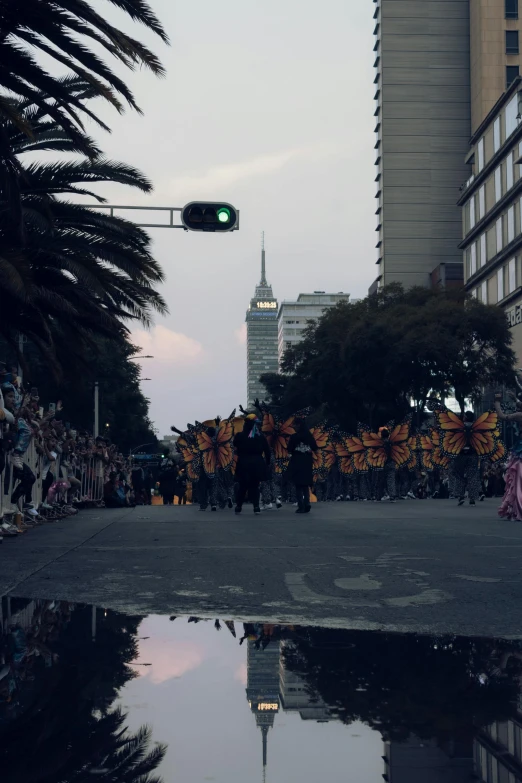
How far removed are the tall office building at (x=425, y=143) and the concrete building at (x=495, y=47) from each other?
1388 centimetres

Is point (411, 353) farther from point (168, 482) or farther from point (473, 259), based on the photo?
point (473, 259)

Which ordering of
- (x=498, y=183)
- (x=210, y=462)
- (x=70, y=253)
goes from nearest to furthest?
(x=70, y=253)
(x=210, y=462)
(x=498, y=183)

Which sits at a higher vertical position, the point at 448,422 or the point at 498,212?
the point at 498,212

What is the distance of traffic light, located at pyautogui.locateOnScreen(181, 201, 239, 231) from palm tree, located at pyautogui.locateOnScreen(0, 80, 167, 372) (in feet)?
2.90

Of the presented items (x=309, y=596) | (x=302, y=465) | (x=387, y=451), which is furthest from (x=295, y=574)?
(x=387, y=451)

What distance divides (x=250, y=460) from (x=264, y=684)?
58.4ft

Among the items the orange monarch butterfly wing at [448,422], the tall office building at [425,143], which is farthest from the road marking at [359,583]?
the tall office building at [425,143]

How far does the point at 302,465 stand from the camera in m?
22.4

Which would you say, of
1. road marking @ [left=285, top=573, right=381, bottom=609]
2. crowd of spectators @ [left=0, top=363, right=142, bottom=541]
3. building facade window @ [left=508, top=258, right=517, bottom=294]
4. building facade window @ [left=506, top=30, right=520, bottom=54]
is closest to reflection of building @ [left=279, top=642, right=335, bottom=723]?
road marking @ [left=285, top=573, right=381, bottom=609]

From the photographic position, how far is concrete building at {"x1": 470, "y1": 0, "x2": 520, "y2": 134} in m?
91.6

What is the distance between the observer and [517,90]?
6366 centimetres

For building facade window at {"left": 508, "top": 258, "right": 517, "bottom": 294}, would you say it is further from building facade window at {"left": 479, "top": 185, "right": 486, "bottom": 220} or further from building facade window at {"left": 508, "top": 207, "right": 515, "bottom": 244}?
building facade window at {"left": 479, "top": 185, "right": 486, "bottom": 220}

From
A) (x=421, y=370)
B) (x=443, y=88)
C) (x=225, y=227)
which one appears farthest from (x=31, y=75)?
(x=443, y=88)

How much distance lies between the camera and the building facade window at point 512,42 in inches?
3575
